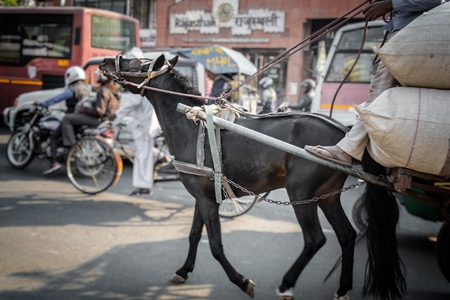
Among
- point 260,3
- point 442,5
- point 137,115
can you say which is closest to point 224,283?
point 442,5

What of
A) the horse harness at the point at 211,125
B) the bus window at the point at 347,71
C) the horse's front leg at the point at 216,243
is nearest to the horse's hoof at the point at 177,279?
the horse's front leg at the point at 216,243

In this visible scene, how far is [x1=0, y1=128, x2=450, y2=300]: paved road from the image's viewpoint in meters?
3.73

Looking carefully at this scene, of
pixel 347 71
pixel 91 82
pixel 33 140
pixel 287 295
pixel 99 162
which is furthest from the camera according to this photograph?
pixel 91 82

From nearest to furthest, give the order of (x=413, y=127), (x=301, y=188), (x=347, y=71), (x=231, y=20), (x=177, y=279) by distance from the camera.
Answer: (x=413, y=127), (x=301, y=188), (x=177, y=279), (x=347, y=71), (x=231, y=20)

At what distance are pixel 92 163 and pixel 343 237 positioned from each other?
434cm

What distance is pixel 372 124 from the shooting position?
8.84 ft

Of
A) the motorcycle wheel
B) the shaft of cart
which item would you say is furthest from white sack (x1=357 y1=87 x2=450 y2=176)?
the motorcycle wheel

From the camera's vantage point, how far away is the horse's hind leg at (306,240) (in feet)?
11.0

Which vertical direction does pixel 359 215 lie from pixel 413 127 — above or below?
below

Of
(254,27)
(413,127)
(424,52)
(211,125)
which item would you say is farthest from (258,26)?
(413,127)

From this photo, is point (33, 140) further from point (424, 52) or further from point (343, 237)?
point (424, 52)

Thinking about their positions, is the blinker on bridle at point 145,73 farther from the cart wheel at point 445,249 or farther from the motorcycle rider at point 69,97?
the motorcycle rider at point 69,97

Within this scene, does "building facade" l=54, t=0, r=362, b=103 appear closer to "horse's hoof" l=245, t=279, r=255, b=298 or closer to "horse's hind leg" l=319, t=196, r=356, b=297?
"horse's hind leg" l=319, t=196, r=356, b=297

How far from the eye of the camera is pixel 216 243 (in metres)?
3.55
